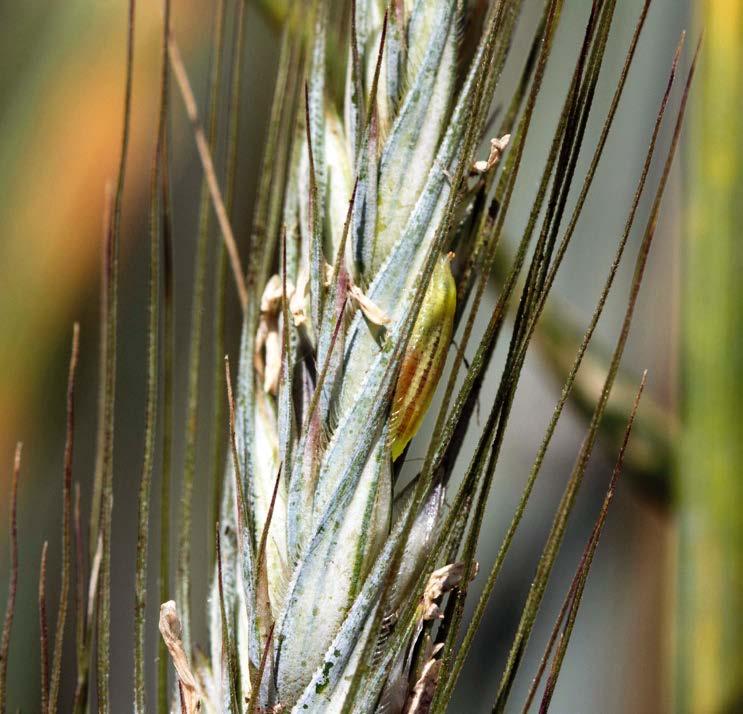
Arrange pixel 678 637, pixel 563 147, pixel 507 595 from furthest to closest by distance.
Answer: pixel 507 595
pixel 678 637
pixel 563 147

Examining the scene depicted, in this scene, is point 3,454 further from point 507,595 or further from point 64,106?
point 507,595

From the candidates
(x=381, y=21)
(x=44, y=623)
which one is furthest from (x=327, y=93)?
(x=44, y=623)

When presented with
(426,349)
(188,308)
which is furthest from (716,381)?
(188,308)

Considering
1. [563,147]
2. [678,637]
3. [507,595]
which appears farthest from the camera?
[507,595]

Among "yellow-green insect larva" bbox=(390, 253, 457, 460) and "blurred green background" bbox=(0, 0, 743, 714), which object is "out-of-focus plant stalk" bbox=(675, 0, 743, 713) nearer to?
"blurred green background" bbox=(0, 0, 743, 714)

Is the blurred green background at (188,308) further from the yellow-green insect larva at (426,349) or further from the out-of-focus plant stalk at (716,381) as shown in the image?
the yellow-green insect larva at (426,349)

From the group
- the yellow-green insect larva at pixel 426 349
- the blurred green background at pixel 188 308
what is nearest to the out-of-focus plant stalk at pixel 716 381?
the blurred green background at pixel 188 308

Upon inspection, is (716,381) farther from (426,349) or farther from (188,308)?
(188,308)
